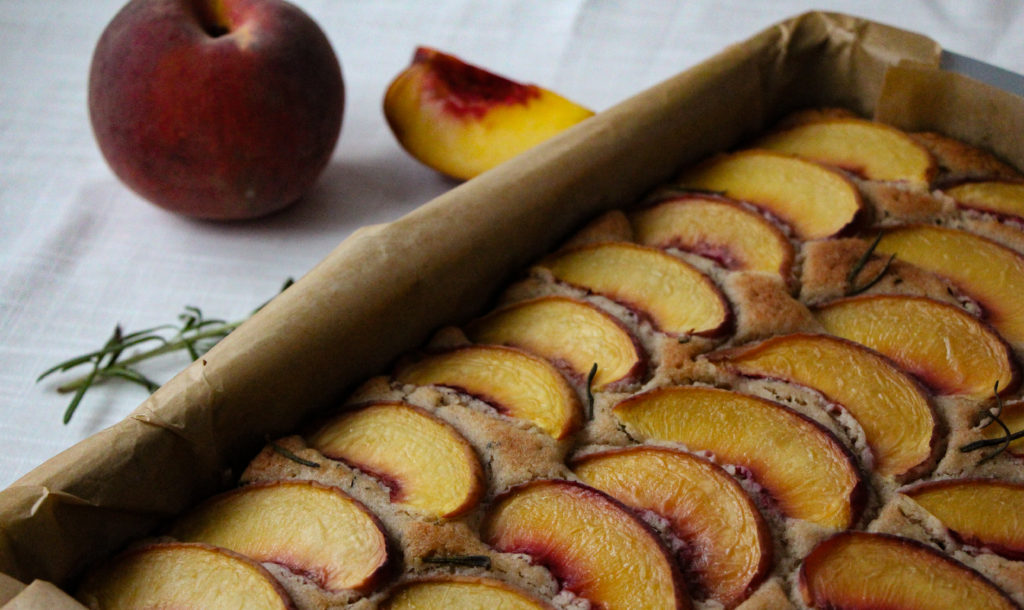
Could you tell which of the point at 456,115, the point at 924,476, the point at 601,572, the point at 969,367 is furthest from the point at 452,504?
the point at 456,115

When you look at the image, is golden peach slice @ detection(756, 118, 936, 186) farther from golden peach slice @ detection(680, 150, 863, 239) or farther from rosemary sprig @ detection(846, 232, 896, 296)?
rosemary sprig @ detection(846, 232, 896, 296)

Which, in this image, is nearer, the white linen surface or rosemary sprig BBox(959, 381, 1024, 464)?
rosemary sprig BBox(959, 381, 1024, 464)

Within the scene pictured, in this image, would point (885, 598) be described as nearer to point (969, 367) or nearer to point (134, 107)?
point (969, 367)

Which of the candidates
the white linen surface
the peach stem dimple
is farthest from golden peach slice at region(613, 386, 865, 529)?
the peach stem dimple

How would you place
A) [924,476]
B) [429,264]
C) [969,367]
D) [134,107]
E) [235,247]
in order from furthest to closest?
[235,247] → [134,107] → [429,264] → [969,367] → [924,476]

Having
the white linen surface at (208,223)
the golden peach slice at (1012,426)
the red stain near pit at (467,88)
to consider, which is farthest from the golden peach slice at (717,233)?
the white linen surface at (208,223)

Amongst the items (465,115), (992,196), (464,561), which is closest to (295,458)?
(464,561)

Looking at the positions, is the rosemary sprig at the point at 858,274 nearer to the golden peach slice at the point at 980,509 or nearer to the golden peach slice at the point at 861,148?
the golden peach slice at the point at 861,148
